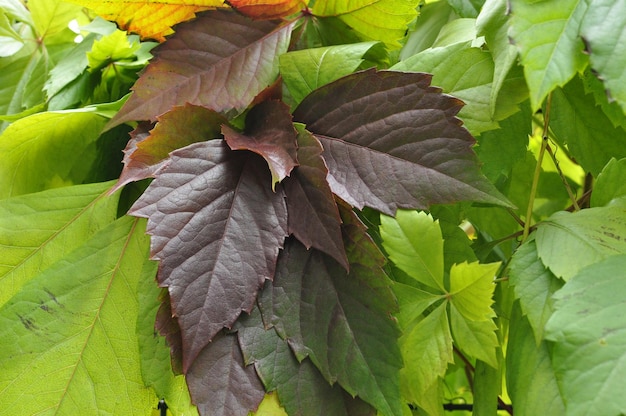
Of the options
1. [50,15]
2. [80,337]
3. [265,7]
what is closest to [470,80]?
[265,7]

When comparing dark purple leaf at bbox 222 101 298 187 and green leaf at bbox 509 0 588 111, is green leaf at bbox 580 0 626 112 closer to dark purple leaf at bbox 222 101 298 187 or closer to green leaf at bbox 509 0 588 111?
green leaf at bbox 509 0 588 111

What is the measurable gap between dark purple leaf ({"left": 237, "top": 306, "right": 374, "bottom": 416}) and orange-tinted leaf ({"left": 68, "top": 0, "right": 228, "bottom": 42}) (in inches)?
7.0

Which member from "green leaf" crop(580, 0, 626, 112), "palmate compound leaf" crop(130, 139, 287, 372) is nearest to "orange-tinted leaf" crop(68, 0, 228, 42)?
"palmate compound leaf" crop(130, 139, 287, 372)

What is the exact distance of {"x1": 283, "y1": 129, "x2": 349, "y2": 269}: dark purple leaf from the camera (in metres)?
0.30

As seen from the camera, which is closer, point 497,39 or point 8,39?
point 497,39

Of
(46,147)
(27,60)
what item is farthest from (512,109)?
(27,60)

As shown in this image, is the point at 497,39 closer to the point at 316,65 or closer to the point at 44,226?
the point at 316,65

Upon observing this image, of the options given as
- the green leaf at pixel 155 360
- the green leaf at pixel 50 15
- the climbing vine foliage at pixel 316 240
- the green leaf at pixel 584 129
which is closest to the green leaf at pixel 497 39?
the climbing vine foliage at pixel 316 240

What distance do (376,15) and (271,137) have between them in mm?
109

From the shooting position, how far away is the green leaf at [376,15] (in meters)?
0.36

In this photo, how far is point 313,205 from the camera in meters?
0.30

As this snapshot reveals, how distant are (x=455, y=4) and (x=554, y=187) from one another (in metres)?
0.21

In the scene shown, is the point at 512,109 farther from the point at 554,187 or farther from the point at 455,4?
the point at 554,187

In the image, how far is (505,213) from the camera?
0.43 metres
